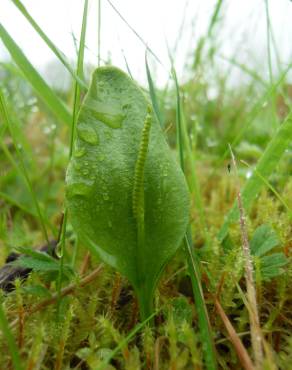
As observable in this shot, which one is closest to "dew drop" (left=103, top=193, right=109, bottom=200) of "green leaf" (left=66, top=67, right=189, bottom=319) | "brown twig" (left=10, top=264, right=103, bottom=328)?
"green leaf" (left=66, top=67, right=189, bottom=319)

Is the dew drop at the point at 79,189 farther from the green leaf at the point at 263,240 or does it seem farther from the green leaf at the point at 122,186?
the green leaf at the point at 263,240

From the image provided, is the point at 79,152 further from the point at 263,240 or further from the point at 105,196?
the point at 263,240

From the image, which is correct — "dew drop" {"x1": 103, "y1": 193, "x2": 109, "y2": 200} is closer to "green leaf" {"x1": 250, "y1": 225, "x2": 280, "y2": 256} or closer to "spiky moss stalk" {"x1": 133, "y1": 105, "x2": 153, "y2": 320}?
"spiky moss stalk" {"x1": 133, "y1": 105, "x2": 153, "y2": 320}

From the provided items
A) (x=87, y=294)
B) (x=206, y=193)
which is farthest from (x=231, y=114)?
(x=87, y=294)

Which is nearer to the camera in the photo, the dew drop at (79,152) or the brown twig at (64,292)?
the dew drop at (79,152)

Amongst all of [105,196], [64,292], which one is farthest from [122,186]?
[64,292]

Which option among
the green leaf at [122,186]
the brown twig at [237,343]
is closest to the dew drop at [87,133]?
the green leaf at [122,186]
